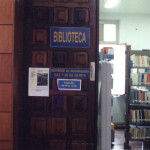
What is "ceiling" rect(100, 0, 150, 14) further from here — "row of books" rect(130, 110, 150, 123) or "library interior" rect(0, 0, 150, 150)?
"library interior" rect(0, 0, 150, 150)

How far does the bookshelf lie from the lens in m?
4.62

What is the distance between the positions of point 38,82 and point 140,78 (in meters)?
2.79

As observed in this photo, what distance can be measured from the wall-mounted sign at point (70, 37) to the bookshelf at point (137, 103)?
222 cm

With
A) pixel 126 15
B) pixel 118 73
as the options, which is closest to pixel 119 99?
pixel 118 73

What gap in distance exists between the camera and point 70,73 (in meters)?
2.56

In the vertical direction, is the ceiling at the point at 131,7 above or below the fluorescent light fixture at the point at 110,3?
above

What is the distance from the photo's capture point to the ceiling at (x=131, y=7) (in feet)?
19.3

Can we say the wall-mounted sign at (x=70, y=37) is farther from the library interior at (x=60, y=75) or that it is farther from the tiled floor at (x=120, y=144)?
the tiled floor at (x=120, y=144)

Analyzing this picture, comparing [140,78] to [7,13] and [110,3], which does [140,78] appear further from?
[7,13]

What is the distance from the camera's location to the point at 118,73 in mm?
6227

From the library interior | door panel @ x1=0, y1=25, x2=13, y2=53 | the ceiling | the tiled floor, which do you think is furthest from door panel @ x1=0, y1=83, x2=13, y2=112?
the ceiling

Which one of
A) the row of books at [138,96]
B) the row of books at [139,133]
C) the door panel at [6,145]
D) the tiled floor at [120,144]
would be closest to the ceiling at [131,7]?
the row of books at [138,96]

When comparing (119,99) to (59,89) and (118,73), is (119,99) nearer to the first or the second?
(118,73)

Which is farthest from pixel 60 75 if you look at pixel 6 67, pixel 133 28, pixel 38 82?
pixel 133 28
